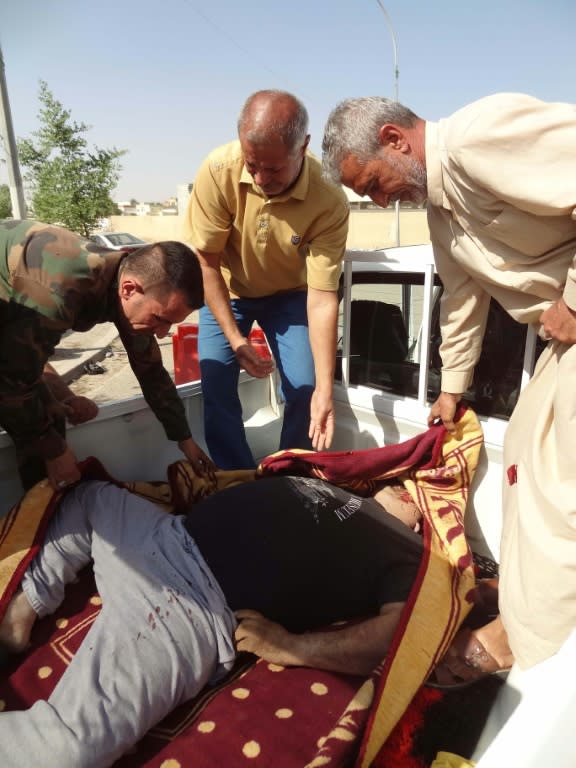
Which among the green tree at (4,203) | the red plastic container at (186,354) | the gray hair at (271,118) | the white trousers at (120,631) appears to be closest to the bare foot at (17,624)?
the white trousers at (120,631)

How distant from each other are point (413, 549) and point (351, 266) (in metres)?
1.28

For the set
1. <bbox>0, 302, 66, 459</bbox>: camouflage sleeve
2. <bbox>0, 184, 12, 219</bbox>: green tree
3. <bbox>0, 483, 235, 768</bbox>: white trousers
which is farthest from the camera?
<bbox>0, 184, 12, 219</bbox>: green tree

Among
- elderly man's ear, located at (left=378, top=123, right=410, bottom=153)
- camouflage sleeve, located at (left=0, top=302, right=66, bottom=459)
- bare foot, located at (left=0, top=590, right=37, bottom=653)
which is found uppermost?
elderly man's ear, located at (left=378, top=123, right=410, bottom=153)

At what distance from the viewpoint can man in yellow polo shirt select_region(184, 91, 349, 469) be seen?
2.15 m

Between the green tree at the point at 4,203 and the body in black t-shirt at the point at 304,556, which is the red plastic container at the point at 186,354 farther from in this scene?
the green tree at the point at 4,203

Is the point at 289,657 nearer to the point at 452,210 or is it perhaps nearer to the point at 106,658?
the point at 106,658

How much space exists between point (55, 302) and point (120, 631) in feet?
3.38

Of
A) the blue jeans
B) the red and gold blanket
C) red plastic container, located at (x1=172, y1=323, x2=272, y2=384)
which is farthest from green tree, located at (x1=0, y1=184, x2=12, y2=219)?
the red and gold blanket

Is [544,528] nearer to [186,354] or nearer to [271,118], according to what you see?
[271,118]

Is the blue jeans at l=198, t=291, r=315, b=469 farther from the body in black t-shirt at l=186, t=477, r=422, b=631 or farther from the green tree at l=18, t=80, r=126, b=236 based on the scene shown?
the green tree at l=18, t=80, r=126, b=236

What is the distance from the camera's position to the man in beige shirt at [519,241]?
1361mm

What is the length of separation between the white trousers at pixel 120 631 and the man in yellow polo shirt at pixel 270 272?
734 millimetres

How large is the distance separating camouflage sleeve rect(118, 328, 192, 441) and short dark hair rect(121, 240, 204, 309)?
0.32 m

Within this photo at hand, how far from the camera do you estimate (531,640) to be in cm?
137
